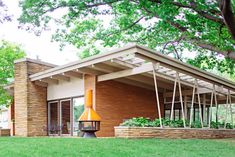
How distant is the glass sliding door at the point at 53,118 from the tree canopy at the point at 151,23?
3.45 meters

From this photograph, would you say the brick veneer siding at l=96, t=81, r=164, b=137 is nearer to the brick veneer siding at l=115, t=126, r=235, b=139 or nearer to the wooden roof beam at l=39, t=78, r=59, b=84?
the wooden roof beam at l=39, t=78, r=59, b=84

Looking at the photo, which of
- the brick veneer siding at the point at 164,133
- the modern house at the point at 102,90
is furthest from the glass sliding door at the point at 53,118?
the brick veneer siding at the point at 164,133

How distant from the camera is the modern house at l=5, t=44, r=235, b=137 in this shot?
16562mm

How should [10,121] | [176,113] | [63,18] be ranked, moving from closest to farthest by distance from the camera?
1. [63,18]
2. [176,113]
3. [10,121]

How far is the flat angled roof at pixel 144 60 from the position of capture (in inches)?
551

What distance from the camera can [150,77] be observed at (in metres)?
17.7

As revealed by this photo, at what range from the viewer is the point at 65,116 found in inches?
→ 771

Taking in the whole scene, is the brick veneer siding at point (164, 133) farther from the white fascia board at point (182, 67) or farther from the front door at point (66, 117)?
the front door at point (66, 117)

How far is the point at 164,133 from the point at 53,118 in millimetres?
7537

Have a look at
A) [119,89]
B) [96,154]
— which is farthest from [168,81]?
[96,154]

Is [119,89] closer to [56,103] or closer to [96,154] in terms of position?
[56,103]

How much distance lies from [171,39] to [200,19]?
491cm

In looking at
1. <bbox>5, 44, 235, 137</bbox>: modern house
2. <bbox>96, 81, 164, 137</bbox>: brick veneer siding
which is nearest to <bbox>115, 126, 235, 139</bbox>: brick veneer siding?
<bbox>5, 44, 235, 137</bbox>: modern house

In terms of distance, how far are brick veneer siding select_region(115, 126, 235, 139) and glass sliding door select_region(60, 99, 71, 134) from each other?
5.56 metres
